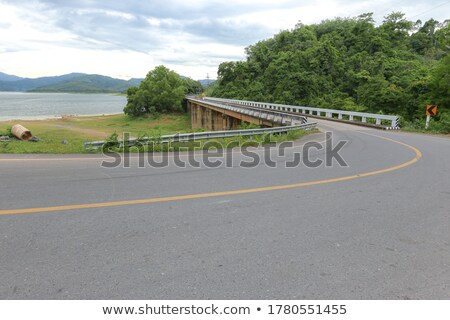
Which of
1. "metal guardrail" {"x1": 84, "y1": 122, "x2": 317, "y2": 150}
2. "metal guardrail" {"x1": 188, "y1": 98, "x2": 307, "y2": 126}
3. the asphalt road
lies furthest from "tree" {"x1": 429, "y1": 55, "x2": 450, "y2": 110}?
the asphalt road

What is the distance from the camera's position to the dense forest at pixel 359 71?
31438mm

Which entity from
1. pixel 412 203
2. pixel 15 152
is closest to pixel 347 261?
pixel 412 203

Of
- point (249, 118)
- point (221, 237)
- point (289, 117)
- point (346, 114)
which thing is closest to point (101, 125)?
point (249, 118)

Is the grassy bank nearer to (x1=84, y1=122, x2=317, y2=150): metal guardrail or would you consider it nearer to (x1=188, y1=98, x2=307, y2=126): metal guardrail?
(x1=188, y1=98, x2=307, y2=126): metal guardrail

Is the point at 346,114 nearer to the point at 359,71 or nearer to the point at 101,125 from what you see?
the point at 359,71

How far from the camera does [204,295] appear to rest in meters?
2.52

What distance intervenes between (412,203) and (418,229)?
120cm

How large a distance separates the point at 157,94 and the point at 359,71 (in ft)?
183

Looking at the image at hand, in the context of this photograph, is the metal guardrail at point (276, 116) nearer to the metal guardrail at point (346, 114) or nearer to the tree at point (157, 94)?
the metal guardrail at point (346, 114)

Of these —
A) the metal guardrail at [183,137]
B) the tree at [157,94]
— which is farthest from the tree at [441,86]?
the tree at [157,94]

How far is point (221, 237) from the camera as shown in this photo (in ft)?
11.6

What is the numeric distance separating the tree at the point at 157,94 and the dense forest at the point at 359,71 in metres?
16.3

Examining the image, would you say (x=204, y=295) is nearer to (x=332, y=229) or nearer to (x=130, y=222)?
(x=130, y=222)

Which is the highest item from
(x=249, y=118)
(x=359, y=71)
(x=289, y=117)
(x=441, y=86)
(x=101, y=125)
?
(x=359, y=71)
